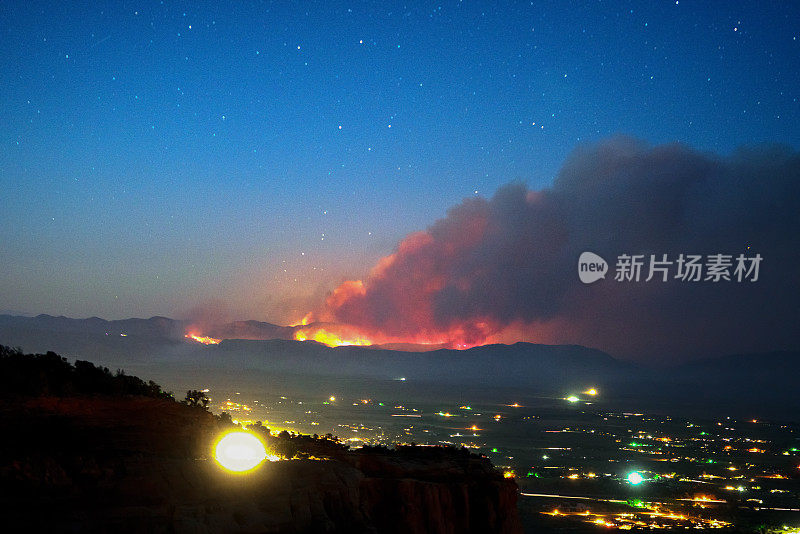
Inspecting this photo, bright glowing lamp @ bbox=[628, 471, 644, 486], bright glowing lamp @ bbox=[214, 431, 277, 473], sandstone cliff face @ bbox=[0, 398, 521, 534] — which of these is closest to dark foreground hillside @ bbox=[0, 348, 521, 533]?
Answer: sandstone cliff face @ bbox=[0, 398, 521, 534]

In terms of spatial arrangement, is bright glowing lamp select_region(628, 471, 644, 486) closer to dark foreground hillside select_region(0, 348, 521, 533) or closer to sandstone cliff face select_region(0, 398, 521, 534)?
dark foreground hillside select_region(0, 348, 521, 533)

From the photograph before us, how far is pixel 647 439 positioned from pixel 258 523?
106586 millimetres

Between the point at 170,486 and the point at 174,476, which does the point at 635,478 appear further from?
the point at 170,486

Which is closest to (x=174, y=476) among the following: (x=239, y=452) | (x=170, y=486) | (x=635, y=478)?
(x=170, y=486)

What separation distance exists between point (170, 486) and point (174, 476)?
23 cm

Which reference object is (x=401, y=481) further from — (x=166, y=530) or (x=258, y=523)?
(x=166, y=530)

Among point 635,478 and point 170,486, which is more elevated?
point 170,486

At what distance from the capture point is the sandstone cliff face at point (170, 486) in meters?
10.6

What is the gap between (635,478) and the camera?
69.0 meters

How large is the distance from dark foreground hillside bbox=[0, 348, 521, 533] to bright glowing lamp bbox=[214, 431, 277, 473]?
1.26ft

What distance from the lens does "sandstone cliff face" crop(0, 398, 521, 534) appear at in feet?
34.7

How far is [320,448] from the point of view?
19.5m

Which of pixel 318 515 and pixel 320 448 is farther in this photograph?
pixel 320 448

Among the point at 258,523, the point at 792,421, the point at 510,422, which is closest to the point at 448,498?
the point at 258,523
